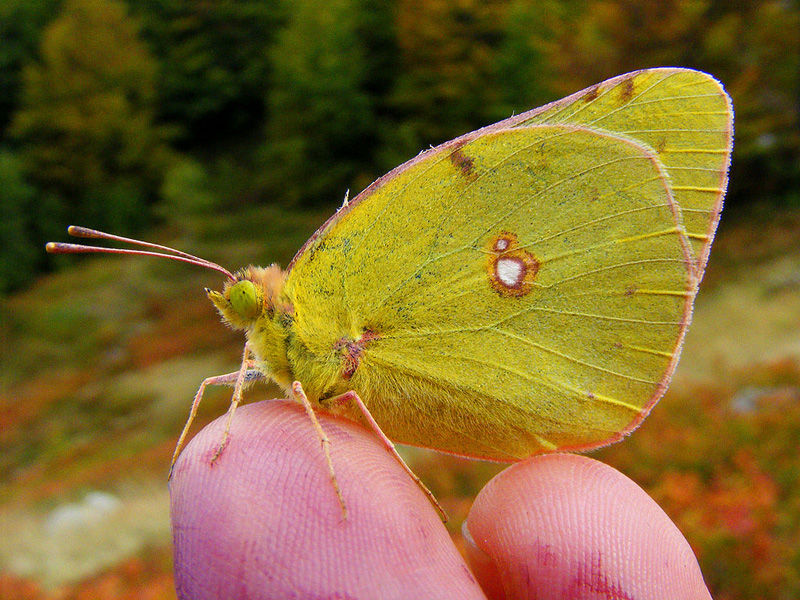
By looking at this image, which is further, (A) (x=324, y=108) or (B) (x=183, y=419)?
(A) (x=324, y=108)

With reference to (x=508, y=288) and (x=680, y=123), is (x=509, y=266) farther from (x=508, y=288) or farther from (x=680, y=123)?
(x=680, y=123)

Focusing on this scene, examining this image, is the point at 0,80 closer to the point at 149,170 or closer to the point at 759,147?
the point at 149,170

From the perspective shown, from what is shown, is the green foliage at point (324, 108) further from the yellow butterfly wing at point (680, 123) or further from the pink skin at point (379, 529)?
the pink skin at point (379, 529)

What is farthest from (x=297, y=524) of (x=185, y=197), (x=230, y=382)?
(x=185, y=197)

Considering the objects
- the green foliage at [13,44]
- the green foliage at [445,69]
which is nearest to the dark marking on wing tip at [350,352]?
the green foliage at [445,69]

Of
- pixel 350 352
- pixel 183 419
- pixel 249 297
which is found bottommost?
pixel 183 419

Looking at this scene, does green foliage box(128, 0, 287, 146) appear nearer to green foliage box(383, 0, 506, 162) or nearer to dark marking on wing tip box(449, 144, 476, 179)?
green foliage box(383, 0, 506, 162)
